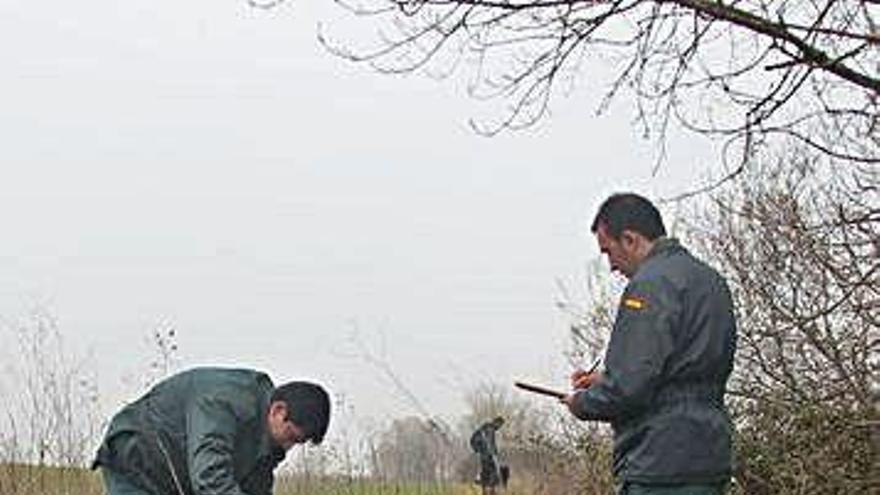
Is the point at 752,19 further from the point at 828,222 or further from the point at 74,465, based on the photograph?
the point at 74,465

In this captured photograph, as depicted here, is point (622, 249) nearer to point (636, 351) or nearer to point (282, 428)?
point (636, 351)

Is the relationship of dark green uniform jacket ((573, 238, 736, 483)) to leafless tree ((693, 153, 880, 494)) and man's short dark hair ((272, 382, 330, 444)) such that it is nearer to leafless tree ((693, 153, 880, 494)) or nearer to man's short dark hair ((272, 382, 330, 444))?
man's short dark hair ((272, 382, 330, 444))

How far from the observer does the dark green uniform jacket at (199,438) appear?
5527mm

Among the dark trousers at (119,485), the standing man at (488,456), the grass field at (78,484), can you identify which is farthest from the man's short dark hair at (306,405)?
the grass field at (78,484)

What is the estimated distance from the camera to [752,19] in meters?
7.29

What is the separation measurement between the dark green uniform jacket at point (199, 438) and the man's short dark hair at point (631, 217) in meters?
1.41

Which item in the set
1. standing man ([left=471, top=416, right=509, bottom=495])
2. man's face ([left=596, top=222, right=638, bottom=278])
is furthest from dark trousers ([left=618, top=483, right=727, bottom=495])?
standing man ([left=471, top=416, right=509, bottom=495])

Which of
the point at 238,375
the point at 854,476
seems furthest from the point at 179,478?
the point at 854,476

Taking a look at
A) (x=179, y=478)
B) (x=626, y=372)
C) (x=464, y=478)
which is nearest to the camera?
(x=626, y=372)

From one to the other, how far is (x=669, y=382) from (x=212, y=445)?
1634 mm

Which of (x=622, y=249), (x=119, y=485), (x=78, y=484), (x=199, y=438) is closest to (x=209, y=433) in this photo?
(x=199, y=438)

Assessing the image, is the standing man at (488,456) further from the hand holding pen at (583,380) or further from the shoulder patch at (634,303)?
the shoulder patch at (634,303)

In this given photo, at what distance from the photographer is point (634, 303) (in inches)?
210

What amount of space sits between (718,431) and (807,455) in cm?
514
